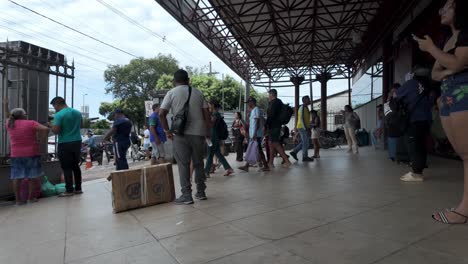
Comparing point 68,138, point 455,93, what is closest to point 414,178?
point 455,93

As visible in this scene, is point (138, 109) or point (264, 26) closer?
point (264, 26)

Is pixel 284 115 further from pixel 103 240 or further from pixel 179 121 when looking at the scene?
pixel 103 240

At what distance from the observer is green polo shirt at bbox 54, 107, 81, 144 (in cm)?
591

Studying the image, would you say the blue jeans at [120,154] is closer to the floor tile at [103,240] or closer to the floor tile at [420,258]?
the floor tile at [103,240]

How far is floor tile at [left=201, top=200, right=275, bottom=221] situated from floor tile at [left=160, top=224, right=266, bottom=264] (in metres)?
0.43

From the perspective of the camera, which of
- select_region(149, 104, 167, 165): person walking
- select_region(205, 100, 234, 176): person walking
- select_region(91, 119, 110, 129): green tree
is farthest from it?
select_region(91, 119, 110, 129): green tree

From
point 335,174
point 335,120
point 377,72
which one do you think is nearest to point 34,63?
point 335,174

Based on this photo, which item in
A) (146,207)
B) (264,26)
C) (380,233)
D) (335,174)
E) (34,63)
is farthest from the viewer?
(264,26)

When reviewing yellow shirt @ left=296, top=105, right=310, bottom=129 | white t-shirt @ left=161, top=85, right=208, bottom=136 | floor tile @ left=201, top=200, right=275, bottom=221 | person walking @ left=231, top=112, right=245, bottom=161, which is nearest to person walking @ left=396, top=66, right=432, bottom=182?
floor tile @ left=201, top=200, right=275, bottom=221

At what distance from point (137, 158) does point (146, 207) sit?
13402 mm

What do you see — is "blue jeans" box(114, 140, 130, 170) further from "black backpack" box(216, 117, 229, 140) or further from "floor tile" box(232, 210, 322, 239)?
"floor tile" box(232, 210, 322, 239)

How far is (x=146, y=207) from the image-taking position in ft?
14.4

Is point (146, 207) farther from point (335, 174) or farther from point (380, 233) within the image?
point (335, 174)

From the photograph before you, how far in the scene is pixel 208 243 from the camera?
285 centimetres
